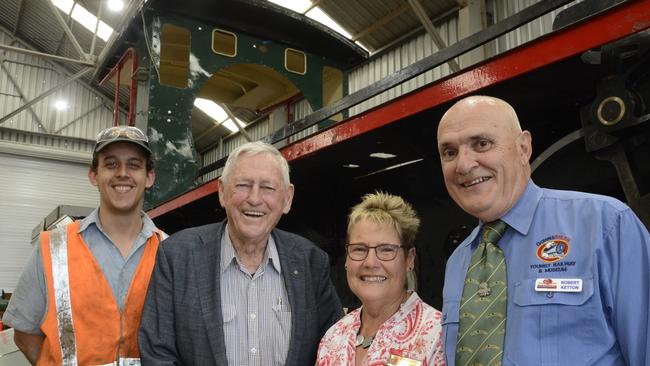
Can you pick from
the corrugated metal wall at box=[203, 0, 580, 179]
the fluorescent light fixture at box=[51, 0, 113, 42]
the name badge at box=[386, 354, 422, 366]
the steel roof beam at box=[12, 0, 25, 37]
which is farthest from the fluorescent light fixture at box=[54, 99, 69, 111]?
the name badge at box=[386, 354, 422, 366]

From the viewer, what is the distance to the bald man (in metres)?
1.16

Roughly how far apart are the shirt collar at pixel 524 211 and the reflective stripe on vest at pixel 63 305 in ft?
5.01

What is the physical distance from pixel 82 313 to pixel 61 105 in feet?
54.2

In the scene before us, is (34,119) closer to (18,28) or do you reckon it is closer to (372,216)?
(18,28)

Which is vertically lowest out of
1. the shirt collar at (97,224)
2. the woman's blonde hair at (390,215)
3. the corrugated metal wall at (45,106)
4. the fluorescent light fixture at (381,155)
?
the woman's blonde hair at (390,215)

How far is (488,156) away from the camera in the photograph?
1370mm

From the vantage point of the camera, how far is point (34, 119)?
16.2m

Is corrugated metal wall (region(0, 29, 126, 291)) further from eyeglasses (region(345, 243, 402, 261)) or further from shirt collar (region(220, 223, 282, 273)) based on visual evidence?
eyeglasses (region(345, 243, 402, 261))

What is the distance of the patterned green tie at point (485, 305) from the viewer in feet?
4.31

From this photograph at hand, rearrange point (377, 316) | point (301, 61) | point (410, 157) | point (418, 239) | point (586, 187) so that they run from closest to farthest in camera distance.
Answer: point (377, 316)
point (586, 187)
point (410, 157)
point (418, 239)
point (301, 61)

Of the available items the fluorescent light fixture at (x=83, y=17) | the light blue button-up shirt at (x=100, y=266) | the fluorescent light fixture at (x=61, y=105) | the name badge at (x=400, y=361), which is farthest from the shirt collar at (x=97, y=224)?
the fluorescent light fixture at (x=61, y=105)

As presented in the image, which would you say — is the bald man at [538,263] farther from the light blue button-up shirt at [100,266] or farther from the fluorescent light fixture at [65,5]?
the fluorescent light fixture at [65,5]

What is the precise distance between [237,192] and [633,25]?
4.27ft

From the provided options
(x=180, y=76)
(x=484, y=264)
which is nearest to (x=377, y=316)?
(x=484, y=264)
